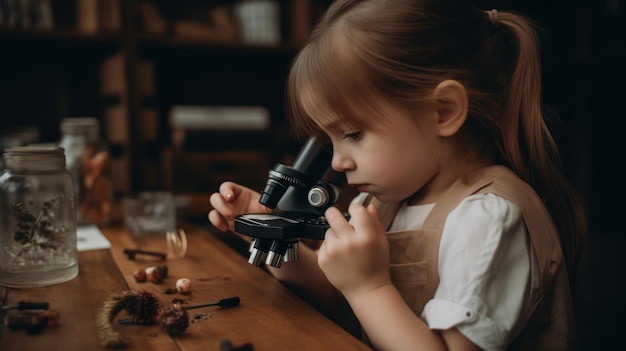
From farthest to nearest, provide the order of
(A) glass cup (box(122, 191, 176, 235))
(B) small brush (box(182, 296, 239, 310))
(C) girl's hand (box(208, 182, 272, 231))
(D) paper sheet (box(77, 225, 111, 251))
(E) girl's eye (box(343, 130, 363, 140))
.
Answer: (A) glass cup (box(122, 191, 176, 235)) < (D) paper sheet (box(77, 225, 111, 251)) < (C) girl's hand (box(208, 182, 272, 231)) < (E) girl's eye (box(343, 130, 363, 140)) < (B) small brush (box(182, 296, 239, 310))

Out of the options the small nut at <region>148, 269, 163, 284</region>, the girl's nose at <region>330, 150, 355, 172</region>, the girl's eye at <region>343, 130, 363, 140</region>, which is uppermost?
the girl's eye at <region>343, 130, 363, 140</region>

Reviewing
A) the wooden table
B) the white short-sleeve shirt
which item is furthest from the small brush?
the white short-sleeve shirt

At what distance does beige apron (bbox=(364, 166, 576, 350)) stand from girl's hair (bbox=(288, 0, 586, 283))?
8cm

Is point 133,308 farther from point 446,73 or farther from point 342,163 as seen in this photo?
point 446,73

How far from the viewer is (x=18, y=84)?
234cm

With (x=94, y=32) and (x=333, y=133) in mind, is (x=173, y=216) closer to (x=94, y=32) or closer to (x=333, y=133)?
(x=333, y=133)

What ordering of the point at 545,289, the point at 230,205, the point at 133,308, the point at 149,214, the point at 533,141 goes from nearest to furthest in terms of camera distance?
the point at 133,308 → the point at 545,289 → the point at 533,141 → the point at 230,205 → the point at 149,214

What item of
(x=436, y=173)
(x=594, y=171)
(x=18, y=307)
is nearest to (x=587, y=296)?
(x=436, y=173)

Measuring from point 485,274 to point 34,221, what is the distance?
67 centimetres

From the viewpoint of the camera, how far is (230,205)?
3.39ft

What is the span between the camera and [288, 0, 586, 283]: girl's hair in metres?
0.83

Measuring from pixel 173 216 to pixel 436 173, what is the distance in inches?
29.1

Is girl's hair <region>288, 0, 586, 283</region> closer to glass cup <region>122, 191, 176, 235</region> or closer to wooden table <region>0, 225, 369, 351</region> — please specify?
wooden table <region>0, 225, 369, 351</region>

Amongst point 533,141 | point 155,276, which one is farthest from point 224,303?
point 533,141
